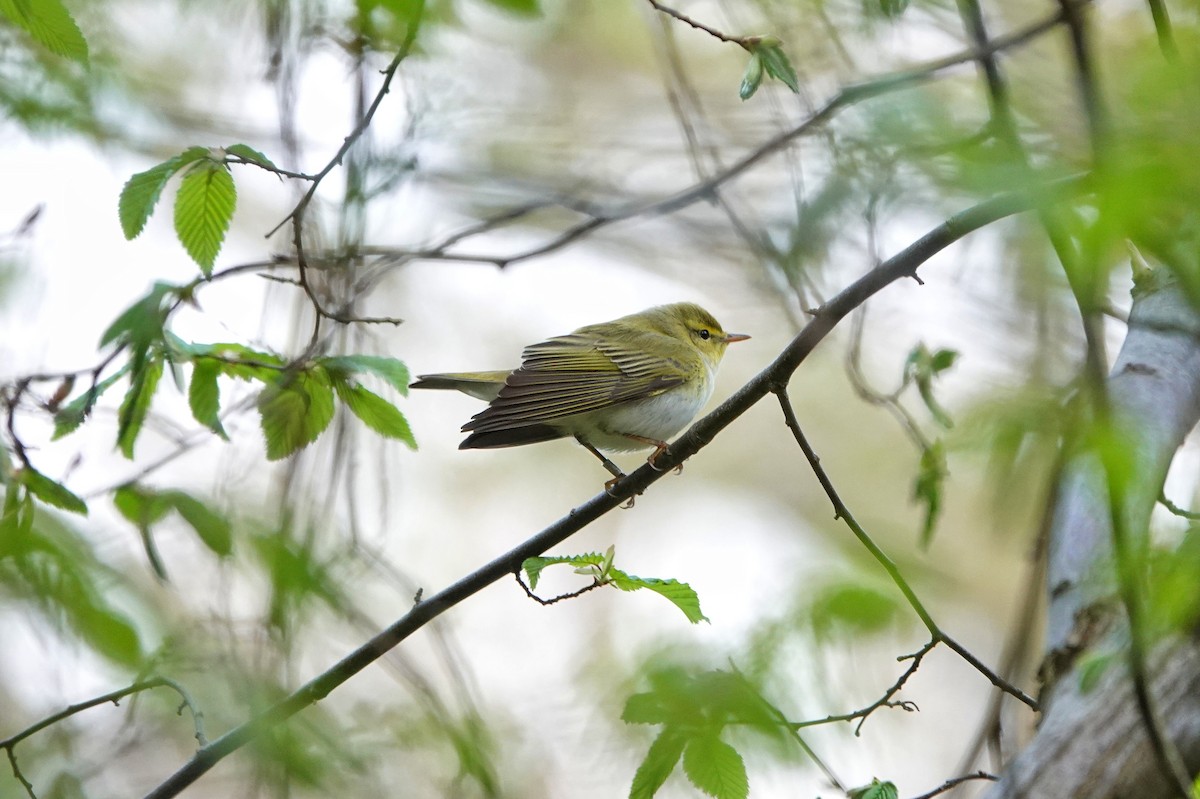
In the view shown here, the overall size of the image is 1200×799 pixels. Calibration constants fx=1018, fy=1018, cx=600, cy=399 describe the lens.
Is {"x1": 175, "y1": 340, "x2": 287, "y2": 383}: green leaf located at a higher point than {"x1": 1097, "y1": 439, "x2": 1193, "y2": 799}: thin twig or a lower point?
higher

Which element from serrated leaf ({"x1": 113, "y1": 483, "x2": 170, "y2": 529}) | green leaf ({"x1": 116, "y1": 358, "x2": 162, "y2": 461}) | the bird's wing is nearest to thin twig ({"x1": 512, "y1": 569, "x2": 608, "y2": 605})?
serrated leaf ({"x1": 113, "y1": 483, "x2": 170, "y2": 529})

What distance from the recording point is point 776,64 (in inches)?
92.5

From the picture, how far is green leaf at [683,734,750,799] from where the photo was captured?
6.81 ft

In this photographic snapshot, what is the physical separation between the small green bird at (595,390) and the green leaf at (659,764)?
4.99ft

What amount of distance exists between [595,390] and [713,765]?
7.15ft

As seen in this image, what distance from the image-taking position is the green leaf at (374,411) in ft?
8.24

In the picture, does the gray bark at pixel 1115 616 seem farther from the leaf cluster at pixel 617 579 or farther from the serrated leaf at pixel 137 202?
the serrated leaf at pixel 137 202

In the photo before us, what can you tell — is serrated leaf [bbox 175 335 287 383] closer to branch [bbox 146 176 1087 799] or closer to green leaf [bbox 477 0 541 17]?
branch [bbox 146 176 1087 799]

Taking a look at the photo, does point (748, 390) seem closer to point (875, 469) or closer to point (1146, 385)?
point (1146, 385)

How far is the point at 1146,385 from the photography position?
8.98 ft

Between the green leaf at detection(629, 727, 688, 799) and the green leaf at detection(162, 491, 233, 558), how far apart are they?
0.96 meters

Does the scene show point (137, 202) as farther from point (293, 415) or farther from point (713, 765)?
point (713, 765)

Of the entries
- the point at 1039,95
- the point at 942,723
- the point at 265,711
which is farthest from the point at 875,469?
the point at 265,711

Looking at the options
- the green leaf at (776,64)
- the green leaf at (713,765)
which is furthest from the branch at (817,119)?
the green leaf at (713,765)
